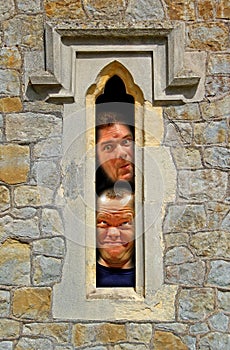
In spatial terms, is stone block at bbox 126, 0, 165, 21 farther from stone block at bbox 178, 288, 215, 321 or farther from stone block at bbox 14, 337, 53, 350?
stone block at bbox 14, 337, 53, 350

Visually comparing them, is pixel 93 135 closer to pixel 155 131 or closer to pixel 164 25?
pixel 155 131

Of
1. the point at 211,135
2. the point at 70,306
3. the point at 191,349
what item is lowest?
the point at 191,349

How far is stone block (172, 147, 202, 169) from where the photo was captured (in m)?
4.50

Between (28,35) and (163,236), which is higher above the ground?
(28,35)

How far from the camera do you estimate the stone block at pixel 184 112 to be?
14.8 ft

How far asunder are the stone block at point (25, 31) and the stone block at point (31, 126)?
0.53 m

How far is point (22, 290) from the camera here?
4.56m

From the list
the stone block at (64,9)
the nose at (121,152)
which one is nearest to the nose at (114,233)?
the nose at (121,152)

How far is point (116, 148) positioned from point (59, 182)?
1.73 feet

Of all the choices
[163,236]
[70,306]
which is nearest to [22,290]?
[70,306]

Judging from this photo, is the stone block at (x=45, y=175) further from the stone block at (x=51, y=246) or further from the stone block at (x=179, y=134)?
the stone block at (x=179, y=134)

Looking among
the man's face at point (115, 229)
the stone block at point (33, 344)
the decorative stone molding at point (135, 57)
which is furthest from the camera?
the man's face at point (115, 229)

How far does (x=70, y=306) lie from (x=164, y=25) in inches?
86.5

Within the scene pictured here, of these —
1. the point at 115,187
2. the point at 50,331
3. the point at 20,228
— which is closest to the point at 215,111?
the point at 115,187
